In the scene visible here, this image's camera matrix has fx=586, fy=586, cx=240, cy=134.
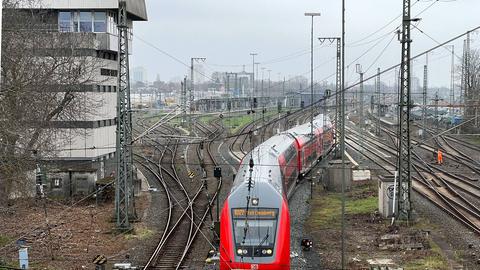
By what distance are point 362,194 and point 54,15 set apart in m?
18.9

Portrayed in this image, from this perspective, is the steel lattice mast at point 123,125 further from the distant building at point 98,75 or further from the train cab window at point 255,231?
the distant building at point 98,75

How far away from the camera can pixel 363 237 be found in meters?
19.7

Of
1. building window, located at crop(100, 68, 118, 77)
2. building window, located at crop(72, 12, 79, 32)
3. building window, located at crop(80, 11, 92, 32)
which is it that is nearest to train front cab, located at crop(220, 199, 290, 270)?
building window, located at crop(100, 68, 118, 77)

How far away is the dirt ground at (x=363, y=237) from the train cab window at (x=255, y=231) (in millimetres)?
3024

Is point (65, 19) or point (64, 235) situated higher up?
point (65, 19)

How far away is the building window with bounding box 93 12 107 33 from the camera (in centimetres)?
3170

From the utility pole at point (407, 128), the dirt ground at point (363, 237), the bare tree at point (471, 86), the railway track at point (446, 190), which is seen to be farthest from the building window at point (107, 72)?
the bare tree at point (471, 86)

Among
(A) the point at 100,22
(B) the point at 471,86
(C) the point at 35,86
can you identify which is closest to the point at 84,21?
(A) the point at 100,22

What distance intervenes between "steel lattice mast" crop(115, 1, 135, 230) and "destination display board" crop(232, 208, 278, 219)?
7.44 m

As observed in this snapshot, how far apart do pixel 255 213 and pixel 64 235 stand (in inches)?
368

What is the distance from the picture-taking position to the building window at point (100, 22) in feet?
104

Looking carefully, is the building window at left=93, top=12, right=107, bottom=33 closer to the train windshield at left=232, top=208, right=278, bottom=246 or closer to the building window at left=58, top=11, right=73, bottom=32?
the building window at left=58, top=11, right=73, bottom=32

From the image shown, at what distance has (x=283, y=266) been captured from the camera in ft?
45.1

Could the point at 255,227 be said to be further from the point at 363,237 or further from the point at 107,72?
the point at 107,72
